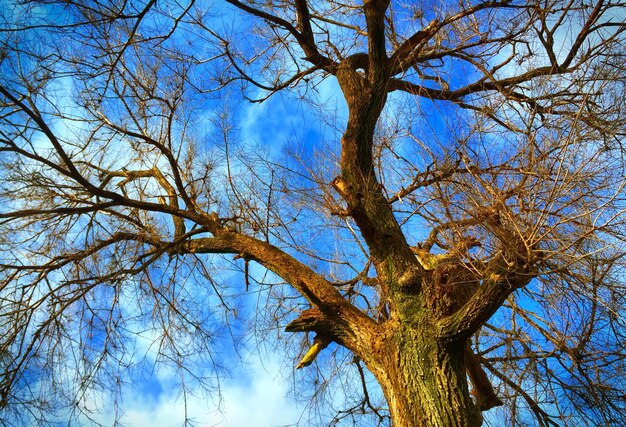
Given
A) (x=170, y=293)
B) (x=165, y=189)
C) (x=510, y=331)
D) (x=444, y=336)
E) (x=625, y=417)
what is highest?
(x=165, y=189)

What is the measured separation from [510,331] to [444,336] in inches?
47.7

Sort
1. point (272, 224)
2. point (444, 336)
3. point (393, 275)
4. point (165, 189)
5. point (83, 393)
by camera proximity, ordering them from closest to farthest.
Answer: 1. point (444, 336)
2. point (393, 275)
3. point (83, 393)
4. point (272, 224)
5. point (165, 189)

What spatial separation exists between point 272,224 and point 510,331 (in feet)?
6.99

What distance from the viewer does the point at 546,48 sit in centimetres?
447

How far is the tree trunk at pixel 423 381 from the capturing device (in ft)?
10.00

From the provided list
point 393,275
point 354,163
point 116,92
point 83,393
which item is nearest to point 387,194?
point 354,163

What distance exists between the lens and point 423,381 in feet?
10.3

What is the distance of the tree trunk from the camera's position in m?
3.05

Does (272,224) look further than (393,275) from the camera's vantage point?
Yes

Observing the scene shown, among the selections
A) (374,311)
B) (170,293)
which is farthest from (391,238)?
(170,293)

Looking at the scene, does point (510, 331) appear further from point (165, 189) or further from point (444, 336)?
point (165, 189)

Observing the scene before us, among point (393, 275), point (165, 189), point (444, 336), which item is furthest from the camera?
point (165, 189)

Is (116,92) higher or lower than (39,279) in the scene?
higher

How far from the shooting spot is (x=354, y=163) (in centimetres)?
395
